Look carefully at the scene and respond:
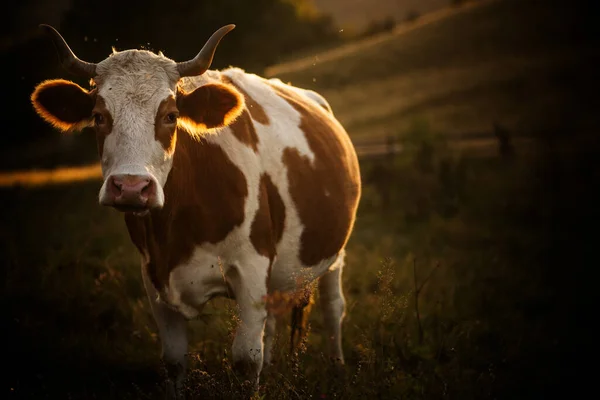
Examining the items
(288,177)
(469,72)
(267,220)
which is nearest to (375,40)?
(469,72)

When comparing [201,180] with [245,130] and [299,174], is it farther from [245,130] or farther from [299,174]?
[299,174]

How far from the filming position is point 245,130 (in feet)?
14.7

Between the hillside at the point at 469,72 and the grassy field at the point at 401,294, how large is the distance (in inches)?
283

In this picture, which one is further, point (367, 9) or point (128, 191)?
point (367, 9)

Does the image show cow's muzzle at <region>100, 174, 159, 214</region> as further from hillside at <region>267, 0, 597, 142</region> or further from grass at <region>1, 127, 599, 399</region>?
hillside at <region>267, 0, 597, 142</region>

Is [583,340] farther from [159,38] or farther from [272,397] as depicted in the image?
[159,38]

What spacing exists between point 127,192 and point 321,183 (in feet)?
6.84

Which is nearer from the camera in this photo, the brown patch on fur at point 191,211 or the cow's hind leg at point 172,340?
the brown patch on fur at point 191,211

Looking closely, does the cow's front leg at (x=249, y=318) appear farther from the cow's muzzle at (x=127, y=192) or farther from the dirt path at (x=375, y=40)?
the dirt path at (x=375, y=40)

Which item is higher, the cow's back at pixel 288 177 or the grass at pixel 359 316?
the cow's back at pixel 288 177

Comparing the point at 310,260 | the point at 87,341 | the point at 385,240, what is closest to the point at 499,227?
the point at 385,240

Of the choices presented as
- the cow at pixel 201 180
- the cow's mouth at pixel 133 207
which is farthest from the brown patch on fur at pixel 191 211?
the cow's mouth at pixel 133 207

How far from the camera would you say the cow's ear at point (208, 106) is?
3.99m

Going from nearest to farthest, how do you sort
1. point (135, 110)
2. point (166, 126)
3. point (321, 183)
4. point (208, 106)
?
point (135, 110) → point (166, 126) → point (208, 106) → point (321, 183)
